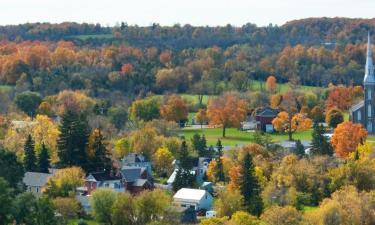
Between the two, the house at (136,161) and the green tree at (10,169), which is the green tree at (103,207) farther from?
the house at (136,161)

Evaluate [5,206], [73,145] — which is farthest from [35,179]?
[5,206]

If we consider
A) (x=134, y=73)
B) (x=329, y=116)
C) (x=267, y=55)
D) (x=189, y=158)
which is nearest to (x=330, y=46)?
(x=267, y=55)

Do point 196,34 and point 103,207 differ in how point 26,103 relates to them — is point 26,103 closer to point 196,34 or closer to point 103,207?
point 103,207

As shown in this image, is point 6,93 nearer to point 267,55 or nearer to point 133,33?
point 267,55

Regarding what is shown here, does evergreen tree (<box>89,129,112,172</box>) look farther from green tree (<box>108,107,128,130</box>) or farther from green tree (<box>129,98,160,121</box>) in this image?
green tree (<box>129,98,160,121</box>)

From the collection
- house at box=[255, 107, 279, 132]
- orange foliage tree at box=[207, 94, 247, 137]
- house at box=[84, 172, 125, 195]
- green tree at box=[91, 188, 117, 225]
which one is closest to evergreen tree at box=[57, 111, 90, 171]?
house at box=[84, 172, 125, 195]
